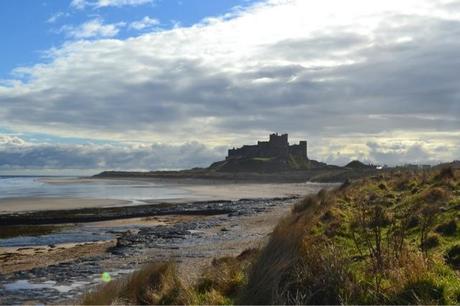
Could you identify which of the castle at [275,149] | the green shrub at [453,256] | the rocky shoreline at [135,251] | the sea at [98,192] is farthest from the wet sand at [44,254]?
the castle at [275,149]

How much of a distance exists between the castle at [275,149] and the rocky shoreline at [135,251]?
13000 centimetres

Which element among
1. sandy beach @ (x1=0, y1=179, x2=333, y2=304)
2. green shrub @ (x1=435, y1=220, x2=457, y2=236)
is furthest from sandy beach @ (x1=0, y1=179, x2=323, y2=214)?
green shrub @ (x1=435, y1=220, x2=457, y2=236)

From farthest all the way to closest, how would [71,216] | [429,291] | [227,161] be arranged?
[227,161] < [71,216] < [429,291]

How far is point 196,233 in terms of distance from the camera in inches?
1052

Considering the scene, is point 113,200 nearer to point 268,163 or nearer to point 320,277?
point 320,277

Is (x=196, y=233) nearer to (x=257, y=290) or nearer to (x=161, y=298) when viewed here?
(x=161, y=298)

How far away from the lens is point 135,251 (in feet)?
66.7

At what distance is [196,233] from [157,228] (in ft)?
11.1

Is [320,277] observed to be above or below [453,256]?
above

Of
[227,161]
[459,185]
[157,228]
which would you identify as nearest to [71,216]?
[157,228]

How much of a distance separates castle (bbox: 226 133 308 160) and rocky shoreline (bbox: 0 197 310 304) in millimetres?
129998

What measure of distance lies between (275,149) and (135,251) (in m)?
151

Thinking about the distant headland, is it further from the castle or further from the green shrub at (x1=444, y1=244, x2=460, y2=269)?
the green shrub at (x1=444, y1=244, x2=460, y2=269)

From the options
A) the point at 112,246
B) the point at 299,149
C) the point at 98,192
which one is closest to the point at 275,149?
the point at 299,149
